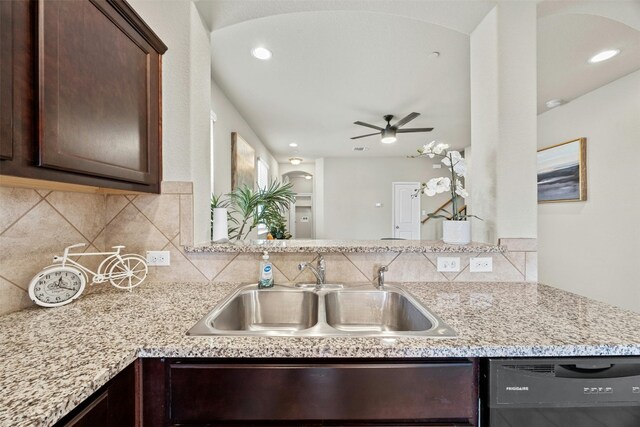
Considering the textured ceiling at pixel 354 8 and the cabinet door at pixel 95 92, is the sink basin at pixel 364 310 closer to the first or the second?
the cabinet door at pixel 95 92

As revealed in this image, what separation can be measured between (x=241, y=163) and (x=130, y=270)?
2.48 meters

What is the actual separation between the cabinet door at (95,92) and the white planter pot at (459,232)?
5.36 feet

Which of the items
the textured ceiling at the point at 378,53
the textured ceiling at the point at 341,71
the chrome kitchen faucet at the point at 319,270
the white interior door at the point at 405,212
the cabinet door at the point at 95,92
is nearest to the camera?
the cabinet door at the point at 95,92

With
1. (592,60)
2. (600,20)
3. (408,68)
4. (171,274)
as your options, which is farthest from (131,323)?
(592,60)

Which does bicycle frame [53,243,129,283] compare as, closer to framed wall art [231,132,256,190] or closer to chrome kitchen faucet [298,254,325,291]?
chrome kitchen faucet [298,254,325,291]

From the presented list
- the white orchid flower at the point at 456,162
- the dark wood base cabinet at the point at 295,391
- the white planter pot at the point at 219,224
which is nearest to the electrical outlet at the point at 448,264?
the white orchid flower at the point at 456,162

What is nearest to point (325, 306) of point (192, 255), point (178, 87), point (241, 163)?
point (192, 255)

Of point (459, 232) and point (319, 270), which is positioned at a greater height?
point (459, 232)

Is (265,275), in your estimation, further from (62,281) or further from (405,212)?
(405,212)

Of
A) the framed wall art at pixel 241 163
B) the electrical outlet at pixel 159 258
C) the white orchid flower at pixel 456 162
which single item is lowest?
the electrical outlet at pixel 159 258

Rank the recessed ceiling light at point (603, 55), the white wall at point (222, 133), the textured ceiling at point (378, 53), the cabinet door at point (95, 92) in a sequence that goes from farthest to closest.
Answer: the white wall at point (222, 133)
the recessed ceiling light at point (603, 55)
the textured ceiling at point (378, 53)
the cabinet door at point (95, 92)

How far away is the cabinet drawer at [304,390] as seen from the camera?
0.77 m

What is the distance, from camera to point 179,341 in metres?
0.79

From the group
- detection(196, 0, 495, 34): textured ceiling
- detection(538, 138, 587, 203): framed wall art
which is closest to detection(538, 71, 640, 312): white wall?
detection(538, 138, 587, 203): framed wall art
